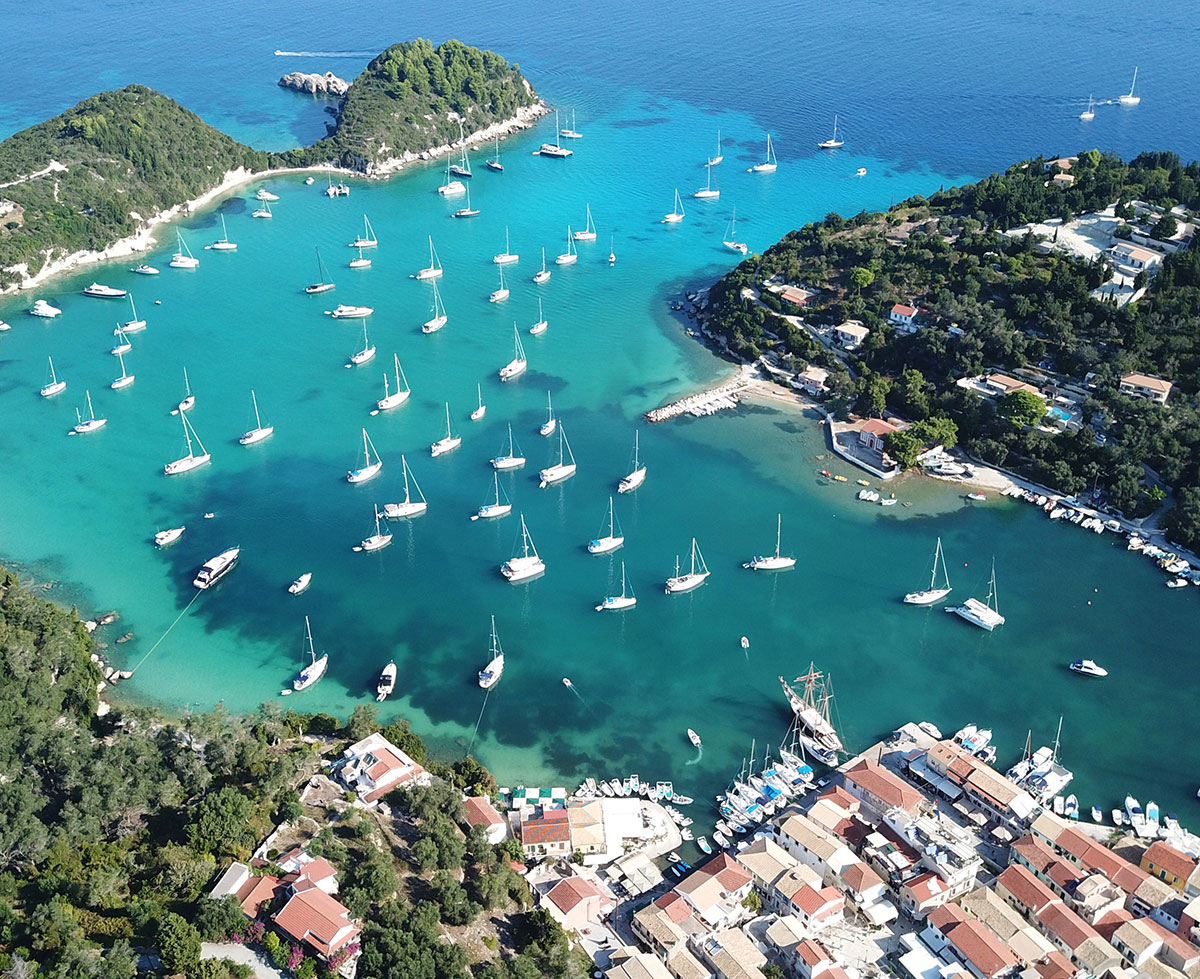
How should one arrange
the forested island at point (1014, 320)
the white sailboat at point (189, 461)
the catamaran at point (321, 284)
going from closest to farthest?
the forested island at point (1014, 320) → the white sailboat at point (189, 461) → the catamaran at point (321, 284)

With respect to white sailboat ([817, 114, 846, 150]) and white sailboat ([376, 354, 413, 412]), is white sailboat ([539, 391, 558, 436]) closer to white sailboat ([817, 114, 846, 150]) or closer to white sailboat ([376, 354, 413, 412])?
white sailboat ([376, 354, 413, 412])

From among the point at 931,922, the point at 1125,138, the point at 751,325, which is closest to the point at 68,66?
the point at 751,325

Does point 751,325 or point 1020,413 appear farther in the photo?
point 751,325

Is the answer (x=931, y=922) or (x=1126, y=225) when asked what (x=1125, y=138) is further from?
(x=931, y=922)

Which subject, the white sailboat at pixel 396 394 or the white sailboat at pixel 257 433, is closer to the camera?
the white sailboat at pixel 257 433

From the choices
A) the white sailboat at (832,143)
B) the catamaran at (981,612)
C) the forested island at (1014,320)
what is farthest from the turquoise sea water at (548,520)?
the forested island at (1014,320)

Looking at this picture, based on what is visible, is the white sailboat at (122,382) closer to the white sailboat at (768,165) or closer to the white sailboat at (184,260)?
the white sailboat at (184,260)
